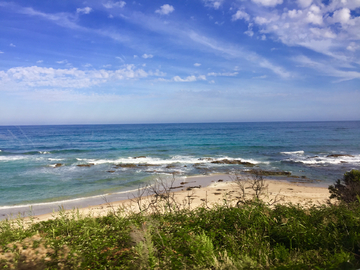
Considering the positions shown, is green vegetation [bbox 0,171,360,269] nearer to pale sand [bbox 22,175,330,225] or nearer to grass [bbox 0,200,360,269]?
grass [bbox 0,200,360,269]

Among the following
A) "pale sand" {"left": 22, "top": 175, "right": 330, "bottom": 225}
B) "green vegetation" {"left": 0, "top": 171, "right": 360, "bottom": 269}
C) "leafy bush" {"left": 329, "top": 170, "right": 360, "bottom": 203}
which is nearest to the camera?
"green vegetation" {"left": 0, "top": 171, "right": 360, "bottom": 269}

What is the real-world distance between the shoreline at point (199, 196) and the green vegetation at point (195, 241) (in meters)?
5.74

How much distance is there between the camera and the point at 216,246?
390 cm

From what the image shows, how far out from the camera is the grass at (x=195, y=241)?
325cm

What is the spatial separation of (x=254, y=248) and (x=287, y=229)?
3.33 feet

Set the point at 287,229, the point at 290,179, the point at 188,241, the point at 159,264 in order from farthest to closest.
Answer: the point at 290,179 < the point at 287,229 < the point at 188,241 < the point at 159,264

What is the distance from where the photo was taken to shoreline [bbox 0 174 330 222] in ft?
37.4

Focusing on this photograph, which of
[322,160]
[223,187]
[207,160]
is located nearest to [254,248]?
[223,187]

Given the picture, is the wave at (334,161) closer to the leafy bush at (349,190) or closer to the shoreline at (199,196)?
the shoreline at (199,196)

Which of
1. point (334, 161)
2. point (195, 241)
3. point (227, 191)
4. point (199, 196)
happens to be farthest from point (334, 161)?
point (195, 241)

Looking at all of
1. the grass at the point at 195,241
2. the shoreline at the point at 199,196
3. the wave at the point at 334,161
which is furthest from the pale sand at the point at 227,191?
the wave at the point at 334,161

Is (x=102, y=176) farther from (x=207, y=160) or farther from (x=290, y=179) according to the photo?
(x=290, y=179)

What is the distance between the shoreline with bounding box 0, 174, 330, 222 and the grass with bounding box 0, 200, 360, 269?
573cm

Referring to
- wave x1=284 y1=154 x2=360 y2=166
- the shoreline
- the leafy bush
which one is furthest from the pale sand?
wave x1=284 y1=154 x2=360 y2=166
